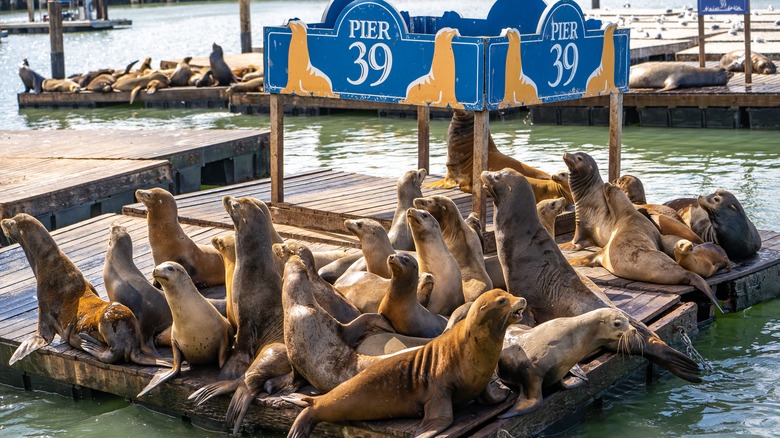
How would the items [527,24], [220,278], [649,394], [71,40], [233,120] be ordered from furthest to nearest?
[71,40], [233,120], [527,24], [220,278], [649,394]

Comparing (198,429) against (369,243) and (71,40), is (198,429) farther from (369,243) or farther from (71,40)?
(71,40)

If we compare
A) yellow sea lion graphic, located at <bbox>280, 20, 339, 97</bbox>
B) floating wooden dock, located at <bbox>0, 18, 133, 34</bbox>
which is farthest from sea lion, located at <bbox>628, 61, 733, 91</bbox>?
floating wooden dock, located at <bbox>0, 18, 133, 34</bbox>

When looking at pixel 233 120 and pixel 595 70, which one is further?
pixel 233 120

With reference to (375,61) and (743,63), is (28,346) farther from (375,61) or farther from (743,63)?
(743,63)

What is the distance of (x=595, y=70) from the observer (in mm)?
7582

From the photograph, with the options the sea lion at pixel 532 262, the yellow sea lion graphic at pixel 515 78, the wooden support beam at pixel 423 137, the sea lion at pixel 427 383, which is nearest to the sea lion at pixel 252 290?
the sea lion at pixel 427 383

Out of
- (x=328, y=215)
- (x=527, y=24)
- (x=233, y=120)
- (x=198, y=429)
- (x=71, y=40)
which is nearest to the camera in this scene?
(x=198, y=429)

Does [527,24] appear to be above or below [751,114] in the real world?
above

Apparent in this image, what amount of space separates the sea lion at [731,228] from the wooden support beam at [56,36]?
51.7 feet

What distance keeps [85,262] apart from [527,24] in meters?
3.72

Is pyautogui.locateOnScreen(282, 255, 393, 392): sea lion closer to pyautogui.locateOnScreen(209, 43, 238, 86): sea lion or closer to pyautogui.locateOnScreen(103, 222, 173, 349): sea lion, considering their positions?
pyautogui.locateOnScreen(103, 222, 173, 349): sea lion

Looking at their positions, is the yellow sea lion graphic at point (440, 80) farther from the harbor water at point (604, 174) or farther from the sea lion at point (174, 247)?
the harbor water at point (604, 174)

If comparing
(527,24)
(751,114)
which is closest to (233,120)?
(751,114)

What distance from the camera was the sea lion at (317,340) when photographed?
470cm
